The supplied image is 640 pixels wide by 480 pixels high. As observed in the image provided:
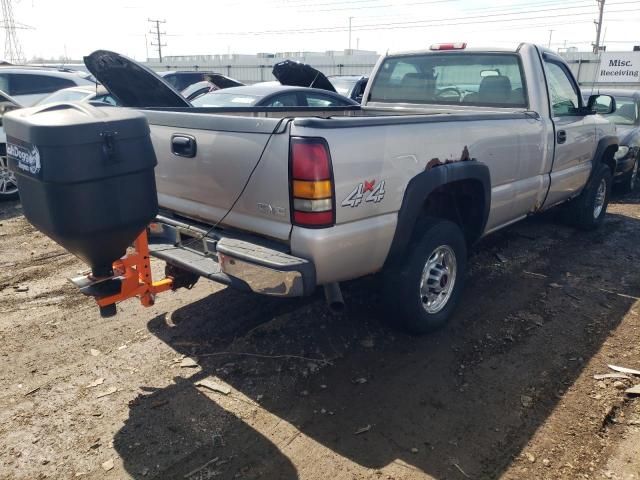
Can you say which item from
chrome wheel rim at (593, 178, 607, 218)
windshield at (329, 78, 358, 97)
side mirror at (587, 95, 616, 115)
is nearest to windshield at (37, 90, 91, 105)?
windshield at (329, 78, 358, 97)

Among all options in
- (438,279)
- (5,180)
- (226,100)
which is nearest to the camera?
(438,279)

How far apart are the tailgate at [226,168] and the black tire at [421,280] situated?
3.18 feet

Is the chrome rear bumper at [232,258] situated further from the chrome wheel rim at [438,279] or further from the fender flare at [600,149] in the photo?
the fender flare at [600,149]

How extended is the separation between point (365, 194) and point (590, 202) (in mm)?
4498

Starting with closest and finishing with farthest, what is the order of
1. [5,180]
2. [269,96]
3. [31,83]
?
[5,180] < [269,96] < [31,83]

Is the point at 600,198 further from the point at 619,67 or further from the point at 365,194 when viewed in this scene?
the point at 619,67

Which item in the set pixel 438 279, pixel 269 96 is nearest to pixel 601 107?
pixel 438 279

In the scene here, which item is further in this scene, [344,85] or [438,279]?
[344,85]

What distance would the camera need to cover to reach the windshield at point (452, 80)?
16.0 feet

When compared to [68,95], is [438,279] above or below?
below

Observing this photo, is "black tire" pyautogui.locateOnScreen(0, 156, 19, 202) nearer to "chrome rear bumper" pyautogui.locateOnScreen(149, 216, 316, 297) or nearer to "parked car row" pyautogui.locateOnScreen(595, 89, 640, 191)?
"chrome rear bumper" pyautogui.locateOnScreen(149, 216, 316, 297)

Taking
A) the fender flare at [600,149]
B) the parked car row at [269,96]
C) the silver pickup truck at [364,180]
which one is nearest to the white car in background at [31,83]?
the parked car row at [269,96]

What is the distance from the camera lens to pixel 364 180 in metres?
2.98

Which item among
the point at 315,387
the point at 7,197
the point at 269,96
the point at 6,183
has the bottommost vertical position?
the point at 315,387
